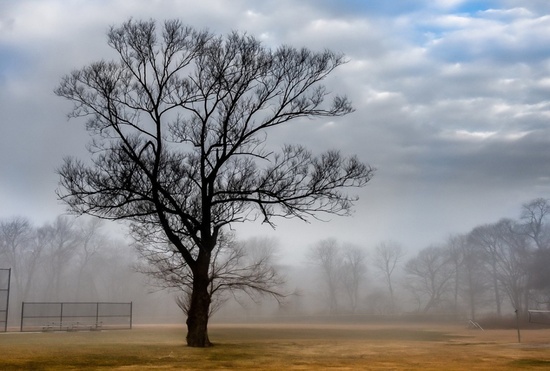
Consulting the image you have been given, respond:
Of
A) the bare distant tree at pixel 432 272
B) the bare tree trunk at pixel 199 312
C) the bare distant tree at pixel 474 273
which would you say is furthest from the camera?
the bare distant tree at pixel 432 272

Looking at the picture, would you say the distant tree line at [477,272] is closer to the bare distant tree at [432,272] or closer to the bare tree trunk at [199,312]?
the bare distant tree at [432,272]

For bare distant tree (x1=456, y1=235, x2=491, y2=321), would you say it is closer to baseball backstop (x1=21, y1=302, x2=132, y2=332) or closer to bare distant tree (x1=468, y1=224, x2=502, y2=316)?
bare distant tree (x1=468, y1=224, x2=502, y2=316)

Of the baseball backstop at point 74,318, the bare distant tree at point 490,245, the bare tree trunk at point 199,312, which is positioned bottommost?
the baseball backstop at point 74,318

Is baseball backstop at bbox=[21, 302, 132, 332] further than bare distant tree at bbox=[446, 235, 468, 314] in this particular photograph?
No

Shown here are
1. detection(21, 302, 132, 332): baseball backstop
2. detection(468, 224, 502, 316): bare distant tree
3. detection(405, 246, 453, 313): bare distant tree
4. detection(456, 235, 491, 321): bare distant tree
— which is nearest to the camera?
detection(21, 302, 132, 332): baseball backstop

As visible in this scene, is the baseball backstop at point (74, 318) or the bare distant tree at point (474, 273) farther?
the bare distant tree at point (474, 273)

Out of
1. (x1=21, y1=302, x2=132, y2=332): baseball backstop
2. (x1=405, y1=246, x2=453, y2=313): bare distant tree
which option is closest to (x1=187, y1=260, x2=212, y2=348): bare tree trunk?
(x1=21, y1=302, x2=132, y2=332): baseball backstop

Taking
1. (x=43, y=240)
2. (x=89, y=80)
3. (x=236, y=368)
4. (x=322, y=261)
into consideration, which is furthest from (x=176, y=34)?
(x=322, y=261)

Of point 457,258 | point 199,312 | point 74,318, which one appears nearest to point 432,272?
point 457,258

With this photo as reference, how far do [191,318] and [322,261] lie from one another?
74.5m

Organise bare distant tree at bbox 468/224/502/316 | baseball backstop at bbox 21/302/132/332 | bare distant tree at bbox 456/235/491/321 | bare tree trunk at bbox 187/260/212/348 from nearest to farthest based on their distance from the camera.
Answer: bare tree trunk at bbox 187/260/212/348
baseball backstop at bbox 21/302/132/332
bare distant tree at bbox 468/224/502/316
bare distant tree at bbox 456/235/491/321

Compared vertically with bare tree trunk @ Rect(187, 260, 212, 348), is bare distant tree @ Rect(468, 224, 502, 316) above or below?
above

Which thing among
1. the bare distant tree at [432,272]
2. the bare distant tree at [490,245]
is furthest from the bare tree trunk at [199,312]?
the bare distant tree at [432,272]

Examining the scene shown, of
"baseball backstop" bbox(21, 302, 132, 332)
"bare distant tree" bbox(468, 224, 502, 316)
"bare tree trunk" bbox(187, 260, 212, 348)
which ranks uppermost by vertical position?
"bare distant tree" bbox(468, 224, 502, 316)
